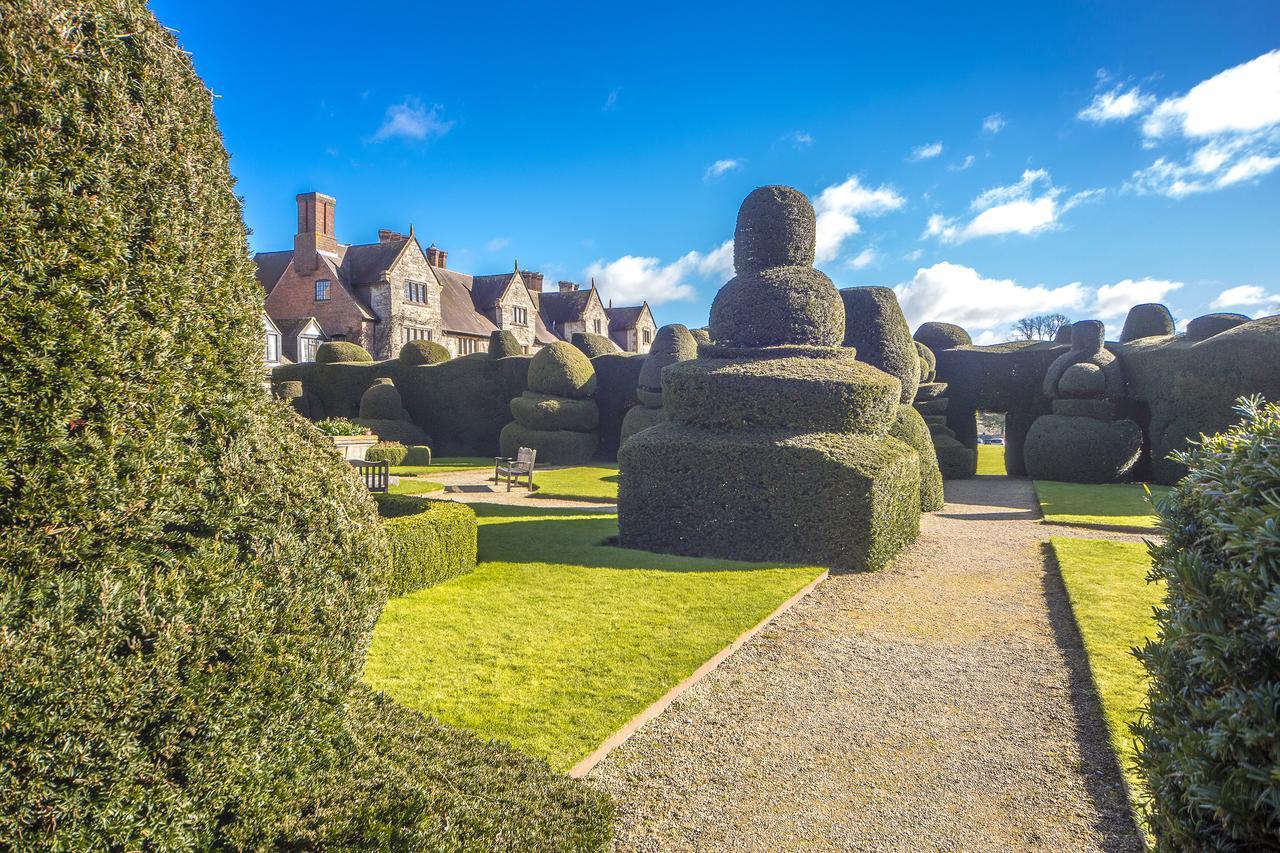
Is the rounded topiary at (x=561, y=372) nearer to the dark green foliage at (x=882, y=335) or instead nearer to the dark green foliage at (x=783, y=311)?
the dark green foliage at (x=882, y=335)

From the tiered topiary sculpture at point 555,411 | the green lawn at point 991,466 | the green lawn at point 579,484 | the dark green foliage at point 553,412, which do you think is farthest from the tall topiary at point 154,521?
the green lawn at point 991,466

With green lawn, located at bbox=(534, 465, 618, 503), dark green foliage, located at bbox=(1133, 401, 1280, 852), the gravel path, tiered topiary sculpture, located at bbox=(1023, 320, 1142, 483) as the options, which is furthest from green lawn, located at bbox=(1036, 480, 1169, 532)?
dark green foliage, located at bbox=(1133, 401, 1280, 852)

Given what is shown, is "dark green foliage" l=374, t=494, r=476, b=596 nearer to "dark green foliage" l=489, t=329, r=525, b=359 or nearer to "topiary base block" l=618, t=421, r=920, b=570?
"topiary base block" l=618, t=421, r=920, b=570

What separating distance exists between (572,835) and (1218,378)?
19257 millimetres

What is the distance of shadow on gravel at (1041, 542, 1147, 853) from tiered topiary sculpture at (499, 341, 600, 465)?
17.5 meters

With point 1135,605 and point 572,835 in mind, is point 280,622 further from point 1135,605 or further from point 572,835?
point 1135,605

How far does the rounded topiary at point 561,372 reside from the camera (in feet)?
76.0

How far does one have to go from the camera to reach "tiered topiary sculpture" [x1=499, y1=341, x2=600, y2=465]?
75.5 ft

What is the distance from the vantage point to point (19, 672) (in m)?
1.85

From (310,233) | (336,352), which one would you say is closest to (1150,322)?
(336,352)

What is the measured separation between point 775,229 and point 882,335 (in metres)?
4.59

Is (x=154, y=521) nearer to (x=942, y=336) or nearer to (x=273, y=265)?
(x=942, y=336)

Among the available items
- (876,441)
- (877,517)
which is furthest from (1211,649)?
(876,441)

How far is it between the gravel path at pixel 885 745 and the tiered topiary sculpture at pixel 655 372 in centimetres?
1433
